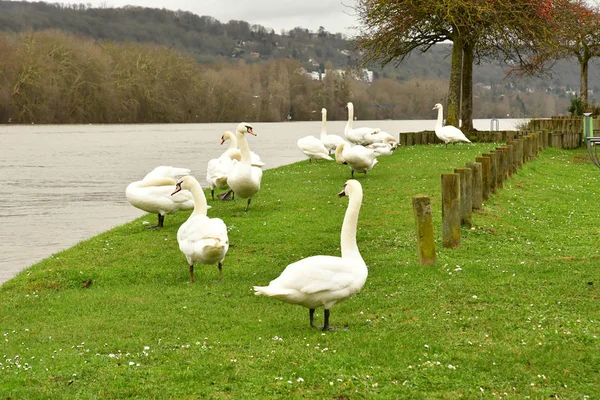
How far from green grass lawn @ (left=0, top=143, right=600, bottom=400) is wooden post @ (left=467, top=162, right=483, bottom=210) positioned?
376 millimetres

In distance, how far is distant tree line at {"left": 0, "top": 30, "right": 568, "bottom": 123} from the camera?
344 feet

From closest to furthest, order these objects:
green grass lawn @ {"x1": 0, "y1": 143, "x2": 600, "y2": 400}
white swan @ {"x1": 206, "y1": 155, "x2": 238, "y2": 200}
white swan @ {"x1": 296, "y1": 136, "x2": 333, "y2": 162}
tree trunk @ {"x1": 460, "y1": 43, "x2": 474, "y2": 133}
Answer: green grass lawn @ {"x1": 0, "y1": 143, "x2": 600, "y2": 400} < white swan @ {"x1": 206, "y1": 155, "x2": 238, "y2": 200} < white swan @ {"x1": 296, "y1": 136, "x2": 333, "y2": 162} < tree trunk @ {"x1": 460, "y1": 43, "x2": 474, "y2": 133}

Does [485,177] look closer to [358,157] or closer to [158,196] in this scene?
[358,157]

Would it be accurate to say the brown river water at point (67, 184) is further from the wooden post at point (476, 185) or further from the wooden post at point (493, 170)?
the wooden post at point (493, 170)

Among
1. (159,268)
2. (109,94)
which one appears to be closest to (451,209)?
(159,268)

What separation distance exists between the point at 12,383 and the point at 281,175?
20157 millimetres

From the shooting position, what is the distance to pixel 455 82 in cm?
3925

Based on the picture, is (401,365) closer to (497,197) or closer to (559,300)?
(559,300)

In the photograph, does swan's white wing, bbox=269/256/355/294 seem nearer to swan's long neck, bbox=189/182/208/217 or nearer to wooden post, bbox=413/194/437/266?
wooden post, bbox=413/194/437/266

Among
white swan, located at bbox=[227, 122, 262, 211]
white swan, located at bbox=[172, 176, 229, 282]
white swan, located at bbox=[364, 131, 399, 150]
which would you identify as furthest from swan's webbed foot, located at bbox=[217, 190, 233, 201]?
white swan, located at bbox=[364, 131, 399, 150]

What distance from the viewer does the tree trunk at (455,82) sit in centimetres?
3881

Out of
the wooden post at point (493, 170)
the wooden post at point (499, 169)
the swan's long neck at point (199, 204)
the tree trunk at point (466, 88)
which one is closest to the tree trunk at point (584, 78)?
the tree trunk at point (466, 88)

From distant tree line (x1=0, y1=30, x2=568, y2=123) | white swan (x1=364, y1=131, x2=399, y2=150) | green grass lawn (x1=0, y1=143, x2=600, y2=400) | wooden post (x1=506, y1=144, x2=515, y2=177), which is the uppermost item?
distant tree line (x1=0, y1=30, x2=568, y2=123)

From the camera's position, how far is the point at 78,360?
317 inches
